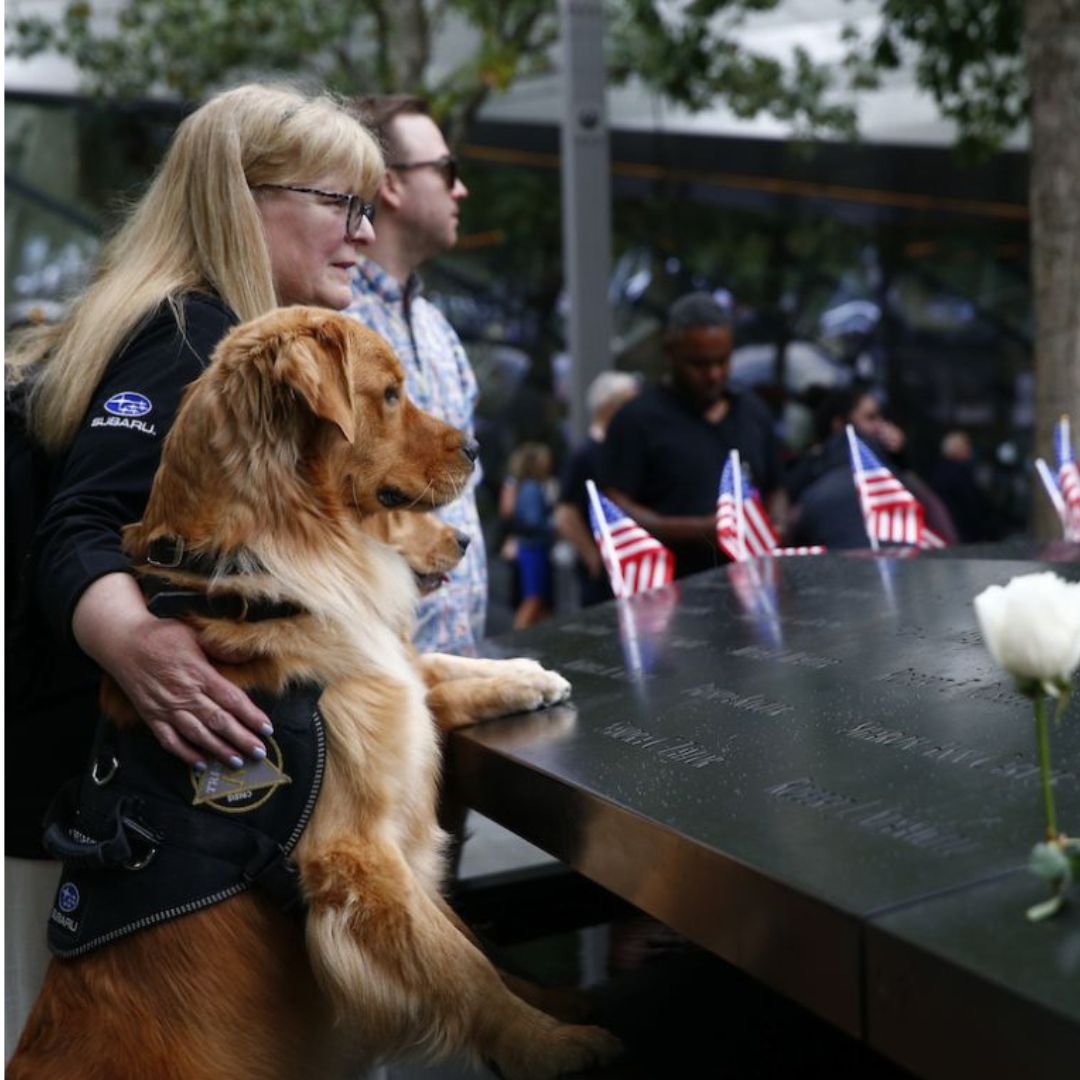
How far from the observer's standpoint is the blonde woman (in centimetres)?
234

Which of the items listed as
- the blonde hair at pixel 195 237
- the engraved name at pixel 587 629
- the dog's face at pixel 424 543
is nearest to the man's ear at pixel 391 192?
the blonde hair at pixel 195 237

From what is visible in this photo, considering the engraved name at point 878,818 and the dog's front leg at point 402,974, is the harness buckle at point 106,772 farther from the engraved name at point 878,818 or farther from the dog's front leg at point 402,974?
the engraved name at point 878,818

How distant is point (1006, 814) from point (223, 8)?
14.9m

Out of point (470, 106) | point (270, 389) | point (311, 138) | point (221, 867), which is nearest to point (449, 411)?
point (311, 138)

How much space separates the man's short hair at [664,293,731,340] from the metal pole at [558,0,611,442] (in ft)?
11.6

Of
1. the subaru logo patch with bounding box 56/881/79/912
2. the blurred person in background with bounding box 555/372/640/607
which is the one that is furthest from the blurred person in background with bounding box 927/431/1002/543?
the subaru logo patch with bounding box 56/881/79/912

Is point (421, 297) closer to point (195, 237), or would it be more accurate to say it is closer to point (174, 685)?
point (195, 237)

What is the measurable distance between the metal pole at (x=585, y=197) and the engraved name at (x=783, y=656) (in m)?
6.71

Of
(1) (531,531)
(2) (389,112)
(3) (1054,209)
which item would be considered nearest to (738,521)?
(2) (389,112)

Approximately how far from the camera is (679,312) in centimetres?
604

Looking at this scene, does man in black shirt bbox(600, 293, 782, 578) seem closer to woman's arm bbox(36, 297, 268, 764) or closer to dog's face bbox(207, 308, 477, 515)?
dog's face bbox(207, 308, 477, 515)

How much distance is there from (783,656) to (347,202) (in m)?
1.24

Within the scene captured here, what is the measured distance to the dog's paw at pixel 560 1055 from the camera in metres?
2.32

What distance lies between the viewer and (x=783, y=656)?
286cm
